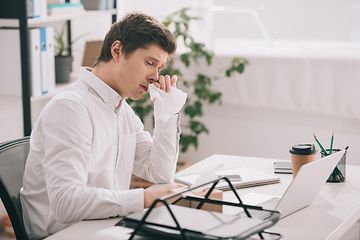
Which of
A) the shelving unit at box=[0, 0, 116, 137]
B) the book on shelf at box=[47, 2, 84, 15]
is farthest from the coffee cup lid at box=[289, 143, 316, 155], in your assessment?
the book on shelf at box=[47, 2, 84, 15]

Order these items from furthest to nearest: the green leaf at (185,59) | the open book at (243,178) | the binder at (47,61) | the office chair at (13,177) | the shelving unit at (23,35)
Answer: the green leaf at (185,59) → the binder at (47,61) → the shelving unit at (23,35) → the open book at (243,178) → the office chair at (13,177)

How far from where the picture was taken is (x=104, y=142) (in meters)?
1.98

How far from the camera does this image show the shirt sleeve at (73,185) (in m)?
1.72

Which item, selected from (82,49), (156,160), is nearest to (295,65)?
(82,49)

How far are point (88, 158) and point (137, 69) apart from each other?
334mm

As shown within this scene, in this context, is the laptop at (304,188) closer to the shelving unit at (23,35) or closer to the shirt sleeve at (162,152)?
the shirt sleeve at (162,152)

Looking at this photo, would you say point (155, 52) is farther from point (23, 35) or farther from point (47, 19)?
point (47, 19)

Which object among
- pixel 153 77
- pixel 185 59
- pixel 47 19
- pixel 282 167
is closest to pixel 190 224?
pixel 153 77

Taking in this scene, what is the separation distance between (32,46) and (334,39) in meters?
1.95

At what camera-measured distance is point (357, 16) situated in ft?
13.7

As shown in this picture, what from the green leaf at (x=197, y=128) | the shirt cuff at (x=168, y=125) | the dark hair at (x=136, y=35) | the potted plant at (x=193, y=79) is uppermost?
the dark hair at (x=136, y=35)

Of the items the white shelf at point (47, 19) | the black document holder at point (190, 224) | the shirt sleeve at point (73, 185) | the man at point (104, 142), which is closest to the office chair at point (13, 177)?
the man at point (104, 142)

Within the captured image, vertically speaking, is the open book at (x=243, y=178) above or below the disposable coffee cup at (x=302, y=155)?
below

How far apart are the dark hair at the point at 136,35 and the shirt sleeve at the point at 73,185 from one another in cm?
32
